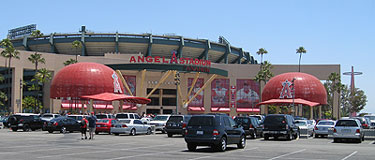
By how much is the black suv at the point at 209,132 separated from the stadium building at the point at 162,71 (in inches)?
1806

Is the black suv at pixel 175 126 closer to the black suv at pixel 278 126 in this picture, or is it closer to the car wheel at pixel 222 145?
the black suv at pixel 278 126

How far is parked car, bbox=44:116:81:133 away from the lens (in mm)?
35484

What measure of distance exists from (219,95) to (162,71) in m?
14.4

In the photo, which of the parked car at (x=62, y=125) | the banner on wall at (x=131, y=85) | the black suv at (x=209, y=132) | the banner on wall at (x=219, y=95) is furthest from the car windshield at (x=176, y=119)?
the banner on wall at (x=219, y=95)

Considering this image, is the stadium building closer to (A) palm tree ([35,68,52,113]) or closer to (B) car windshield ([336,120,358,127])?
(A) palm tree ([35,68,52,113])

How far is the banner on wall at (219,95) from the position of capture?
8744cm

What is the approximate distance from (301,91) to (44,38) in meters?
61.9

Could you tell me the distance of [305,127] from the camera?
115ft

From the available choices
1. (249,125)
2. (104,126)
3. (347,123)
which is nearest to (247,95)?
(104,126)

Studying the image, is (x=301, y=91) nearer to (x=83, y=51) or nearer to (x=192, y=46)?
(x=192, y=46)

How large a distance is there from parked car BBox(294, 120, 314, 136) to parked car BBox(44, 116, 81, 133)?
18309mm

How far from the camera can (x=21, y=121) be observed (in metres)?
38.5

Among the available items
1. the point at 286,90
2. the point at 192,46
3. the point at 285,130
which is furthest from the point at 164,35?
the point at 285,130

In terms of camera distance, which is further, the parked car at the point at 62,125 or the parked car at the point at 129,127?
the parked car at the point at 62,125
